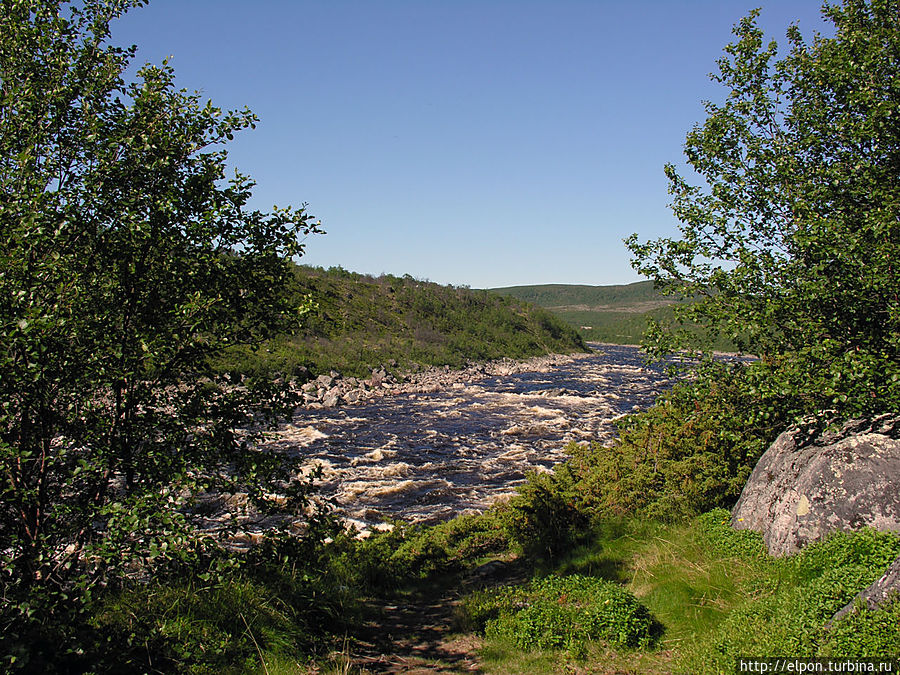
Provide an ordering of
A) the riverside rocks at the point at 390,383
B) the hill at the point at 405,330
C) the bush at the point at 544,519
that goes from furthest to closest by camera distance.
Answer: the hill at the point at 405,330, the riverside rocks at the point at 390,383, the bush at the point at 544,519

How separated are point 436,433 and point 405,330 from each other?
42947 mm

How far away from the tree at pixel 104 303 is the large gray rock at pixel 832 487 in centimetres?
718

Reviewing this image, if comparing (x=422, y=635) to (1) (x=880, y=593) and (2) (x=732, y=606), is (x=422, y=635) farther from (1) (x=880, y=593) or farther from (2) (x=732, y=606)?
(1) (x=880, y=593)

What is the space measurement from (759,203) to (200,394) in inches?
360

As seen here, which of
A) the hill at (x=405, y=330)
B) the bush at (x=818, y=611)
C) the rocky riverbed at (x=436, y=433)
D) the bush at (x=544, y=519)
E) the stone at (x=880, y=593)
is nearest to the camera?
the bush at (x=818, y=611)

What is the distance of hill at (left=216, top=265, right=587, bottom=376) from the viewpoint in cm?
5331

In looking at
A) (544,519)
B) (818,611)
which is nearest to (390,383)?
(544,519)

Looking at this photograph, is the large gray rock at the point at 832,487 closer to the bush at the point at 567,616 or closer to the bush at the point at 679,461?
the bush at the point at 679,461

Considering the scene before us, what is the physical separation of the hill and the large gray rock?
37824 millimetres

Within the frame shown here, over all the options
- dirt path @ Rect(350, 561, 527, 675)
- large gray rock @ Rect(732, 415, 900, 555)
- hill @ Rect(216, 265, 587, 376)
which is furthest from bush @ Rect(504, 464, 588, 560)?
hill @ Rect(216, 265, 587, 376)

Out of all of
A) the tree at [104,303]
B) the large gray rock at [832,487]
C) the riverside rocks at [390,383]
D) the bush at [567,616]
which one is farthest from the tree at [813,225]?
the riverside rocks at [390,383]

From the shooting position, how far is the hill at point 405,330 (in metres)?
53.3

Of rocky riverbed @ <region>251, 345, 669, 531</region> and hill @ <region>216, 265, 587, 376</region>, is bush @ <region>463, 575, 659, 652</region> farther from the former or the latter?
hill @ <region>216, 265, 587, 376</region>

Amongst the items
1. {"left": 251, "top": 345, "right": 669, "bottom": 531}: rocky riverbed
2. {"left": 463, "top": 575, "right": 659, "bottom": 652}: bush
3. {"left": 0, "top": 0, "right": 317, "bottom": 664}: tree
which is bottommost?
{"left": 251, "top": 345, "right": 669, "bottom": 531}: rocky riverbed
